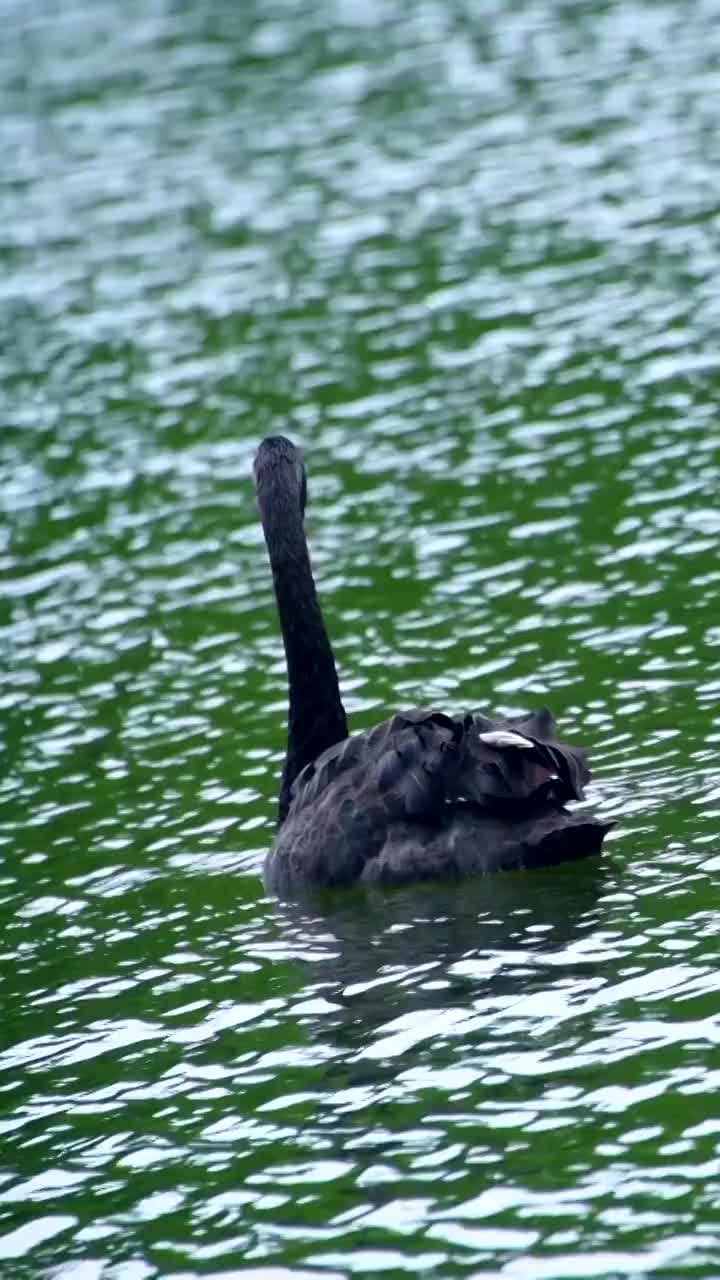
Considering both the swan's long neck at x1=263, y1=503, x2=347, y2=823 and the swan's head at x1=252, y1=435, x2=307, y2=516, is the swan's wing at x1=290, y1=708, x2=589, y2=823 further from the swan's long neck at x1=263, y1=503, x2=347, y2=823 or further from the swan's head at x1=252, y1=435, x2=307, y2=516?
the swan's head at x1=252, y1=435, x2=307, y2=516

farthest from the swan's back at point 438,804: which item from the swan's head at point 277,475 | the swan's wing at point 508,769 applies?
the swan's head at point 277,475

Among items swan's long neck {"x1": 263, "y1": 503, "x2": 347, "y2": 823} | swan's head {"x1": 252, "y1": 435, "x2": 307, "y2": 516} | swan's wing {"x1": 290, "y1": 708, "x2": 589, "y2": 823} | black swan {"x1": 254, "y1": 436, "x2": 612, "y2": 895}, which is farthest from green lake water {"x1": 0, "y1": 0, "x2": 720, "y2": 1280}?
swan's head {"x1": 252, "y1": 435, "x2": 307, "y2": 516}

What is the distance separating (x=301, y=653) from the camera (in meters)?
16.5

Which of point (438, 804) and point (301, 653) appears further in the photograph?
point (301, 653)

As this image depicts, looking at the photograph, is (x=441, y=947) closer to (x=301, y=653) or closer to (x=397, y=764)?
(x=397, y=764)

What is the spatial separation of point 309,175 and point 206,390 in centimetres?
835

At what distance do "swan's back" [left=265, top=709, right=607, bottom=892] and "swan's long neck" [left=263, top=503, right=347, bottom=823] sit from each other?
3.58ft

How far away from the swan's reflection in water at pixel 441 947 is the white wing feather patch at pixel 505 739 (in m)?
0.86

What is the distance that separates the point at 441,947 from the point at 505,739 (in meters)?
1.17

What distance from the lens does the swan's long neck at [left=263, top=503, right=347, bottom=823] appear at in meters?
16.4

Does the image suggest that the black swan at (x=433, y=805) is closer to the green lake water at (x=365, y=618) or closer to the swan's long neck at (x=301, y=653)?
the green lake water at (x=365, y=618)

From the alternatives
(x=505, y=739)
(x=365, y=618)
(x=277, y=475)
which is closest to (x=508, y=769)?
(x=505, y=739)

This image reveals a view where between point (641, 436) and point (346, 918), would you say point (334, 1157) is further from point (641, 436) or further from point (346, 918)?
point (641, 436)

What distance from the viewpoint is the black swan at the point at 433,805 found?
14.0m
